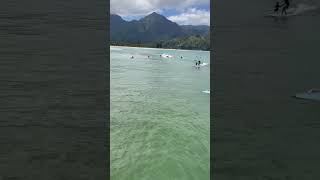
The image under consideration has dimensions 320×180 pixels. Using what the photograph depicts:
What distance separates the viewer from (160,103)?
24.4 metres
